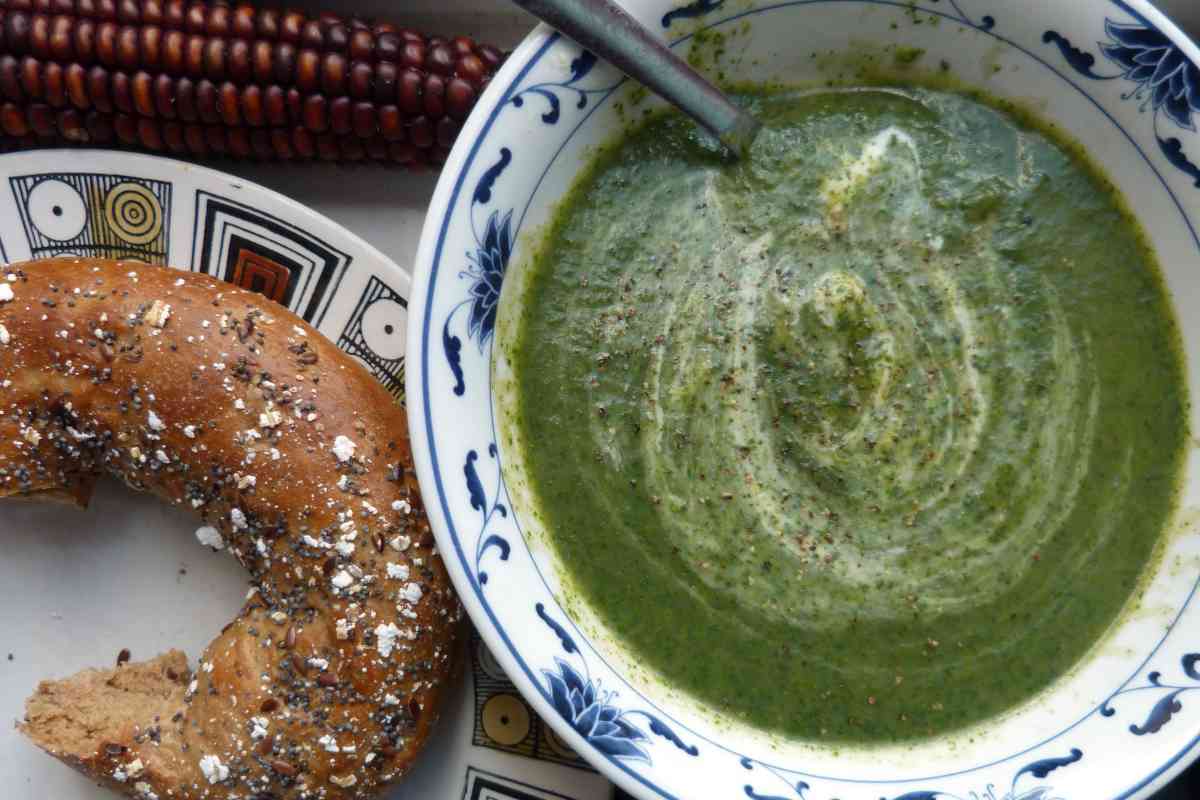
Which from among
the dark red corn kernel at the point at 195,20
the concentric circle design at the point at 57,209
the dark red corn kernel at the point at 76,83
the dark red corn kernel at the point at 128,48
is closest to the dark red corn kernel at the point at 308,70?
the dark red corn kernel at the point at 195,20

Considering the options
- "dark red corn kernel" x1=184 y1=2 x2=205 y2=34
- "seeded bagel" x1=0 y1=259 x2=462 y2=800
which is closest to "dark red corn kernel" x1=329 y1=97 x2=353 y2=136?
"dark red corn kernel" x1=184 y1=2 x2=205 y2=34

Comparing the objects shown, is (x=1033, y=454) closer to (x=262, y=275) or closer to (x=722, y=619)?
(x=722, y=619)

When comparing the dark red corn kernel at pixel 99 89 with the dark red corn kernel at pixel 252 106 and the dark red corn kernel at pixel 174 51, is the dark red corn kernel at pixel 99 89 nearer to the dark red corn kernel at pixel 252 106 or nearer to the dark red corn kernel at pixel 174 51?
the dark red corn kernel at pixel 174 51

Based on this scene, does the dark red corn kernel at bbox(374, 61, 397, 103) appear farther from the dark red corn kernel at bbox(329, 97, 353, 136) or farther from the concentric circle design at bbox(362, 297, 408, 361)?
the concentric circle design at bbox(362, 297, 408, 361)

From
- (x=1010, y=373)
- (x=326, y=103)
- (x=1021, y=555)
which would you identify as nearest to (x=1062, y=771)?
(x=1021, y=555)

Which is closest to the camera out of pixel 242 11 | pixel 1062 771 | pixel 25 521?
pixel 1062 771
